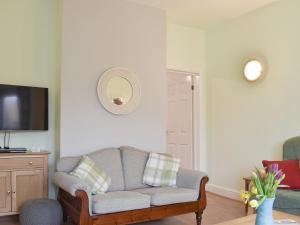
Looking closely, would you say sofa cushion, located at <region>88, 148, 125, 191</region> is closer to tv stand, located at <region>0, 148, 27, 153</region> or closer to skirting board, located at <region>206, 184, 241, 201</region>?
tv stand, located at <region>0, 148, 27, 153</region>

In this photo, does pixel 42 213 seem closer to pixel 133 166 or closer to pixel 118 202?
pixel 118 202

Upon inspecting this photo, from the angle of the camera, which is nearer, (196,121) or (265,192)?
(265,192)

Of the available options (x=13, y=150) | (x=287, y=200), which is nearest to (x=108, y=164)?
(x=13, y=150)

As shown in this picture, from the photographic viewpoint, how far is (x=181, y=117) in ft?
17.8

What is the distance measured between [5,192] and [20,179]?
0.65ft

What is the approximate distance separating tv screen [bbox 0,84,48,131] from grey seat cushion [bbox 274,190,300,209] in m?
2.77

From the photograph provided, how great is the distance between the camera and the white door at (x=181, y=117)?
525 centimetres

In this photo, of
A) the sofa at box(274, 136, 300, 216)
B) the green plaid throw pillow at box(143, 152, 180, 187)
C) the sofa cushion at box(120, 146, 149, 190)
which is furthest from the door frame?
the sofa at box(274, 136, 300, 216)

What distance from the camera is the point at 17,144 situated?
3637mm

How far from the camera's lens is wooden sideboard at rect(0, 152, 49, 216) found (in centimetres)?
321

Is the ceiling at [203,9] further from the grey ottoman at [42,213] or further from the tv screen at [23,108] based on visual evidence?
the grey ottoman at [42,213]

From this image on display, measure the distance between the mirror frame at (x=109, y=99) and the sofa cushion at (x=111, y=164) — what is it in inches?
23.6

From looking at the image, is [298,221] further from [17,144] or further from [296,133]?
[17,144]

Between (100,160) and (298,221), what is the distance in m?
2.13
